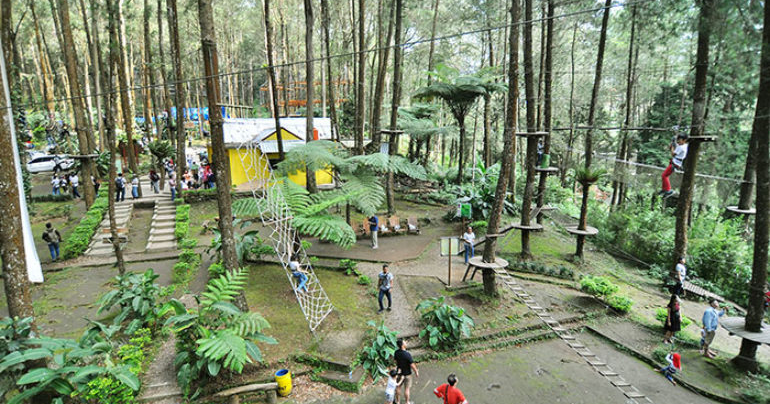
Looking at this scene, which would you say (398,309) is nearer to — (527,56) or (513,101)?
(513,101)

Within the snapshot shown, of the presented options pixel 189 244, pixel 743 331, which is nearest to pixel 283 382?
pixel 189 244

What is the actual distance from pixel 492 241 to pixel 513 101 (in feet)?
10.0

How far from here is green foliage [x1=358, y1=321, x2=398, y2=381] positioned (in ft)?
21.2

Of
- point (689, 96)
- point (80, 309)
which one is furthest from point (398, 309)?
point (689, 96)

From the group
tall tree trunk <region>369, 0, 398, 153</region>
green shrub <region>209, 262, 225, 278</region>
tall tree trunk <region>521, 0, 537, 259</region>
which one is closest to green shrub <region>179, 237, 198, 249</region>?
green shrub <region>209, 262, 225, 278</region>

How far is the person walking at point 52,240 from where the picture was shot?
10195 mm

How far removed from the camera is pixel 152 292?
721cm

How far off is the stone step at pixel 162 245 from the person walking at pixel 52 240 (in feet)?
7.14

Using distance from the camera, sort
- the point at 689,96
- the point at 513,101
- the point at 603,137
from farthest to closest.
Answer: the point at 603,137 → the point at 689,96 → the point at 513,101

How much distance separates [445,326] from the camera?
24.0ft

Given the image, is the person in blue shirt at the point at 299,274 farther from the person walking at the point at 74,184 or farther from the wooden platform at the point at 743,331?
the person walking at the point at 74,184

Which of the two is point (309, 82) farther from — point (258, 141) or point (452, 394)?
point (452, 394)

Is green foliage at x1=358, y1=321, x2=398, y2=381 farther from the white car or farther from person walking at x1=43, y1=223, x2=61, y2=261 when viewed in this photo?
the white car

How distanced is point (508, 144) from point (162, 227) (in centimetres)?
1157
